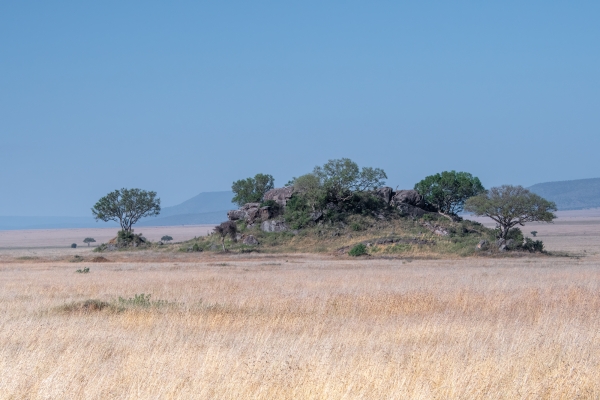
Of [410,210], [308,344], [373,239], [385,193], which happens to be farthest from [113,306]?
[385,193]

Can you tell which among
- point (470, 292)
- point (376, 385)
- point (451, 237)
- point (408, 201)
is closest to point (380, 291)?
point (470, 292)

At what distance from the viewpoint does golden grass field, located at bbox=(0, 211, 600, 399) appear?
9.77 meters

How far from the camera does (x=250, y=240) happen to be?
2773 inches

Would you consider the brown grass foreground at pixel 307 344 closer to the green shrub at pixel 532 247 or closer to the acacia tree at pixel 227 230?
the green shrub at pixel 532 247

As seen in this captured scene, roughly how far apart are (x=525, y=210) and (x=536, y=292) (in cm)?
4137

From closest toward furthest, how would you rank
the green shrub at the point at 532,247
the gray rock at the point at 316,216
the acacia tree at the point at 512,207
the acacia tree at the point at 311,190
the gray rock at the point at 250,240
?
the green shrub at the point at 532,247 → the acacia tree at the point at 512,207 → the gray rock at the point at 250,240 → the gray rock at the point at 316,216 → the acacia tree at the point at 311,190

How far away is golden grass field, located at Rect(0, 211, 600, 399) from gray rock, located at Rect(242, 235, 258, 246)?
44984 mm

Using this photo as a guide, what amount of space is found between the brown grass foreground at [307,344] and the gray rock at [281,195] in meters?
54.5

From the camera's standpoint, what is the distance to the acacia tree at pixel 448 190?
86625mm

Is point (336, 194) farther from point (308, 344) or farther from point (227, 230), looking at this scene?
point (308, 344)

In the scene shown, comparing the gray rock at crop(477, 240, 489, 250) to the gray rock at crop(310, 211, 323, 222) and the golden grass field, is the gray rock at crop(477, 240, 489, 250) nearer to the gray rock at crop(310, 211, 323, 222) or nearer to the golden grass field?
the gray rock at crop(310, 211, 323, 222)

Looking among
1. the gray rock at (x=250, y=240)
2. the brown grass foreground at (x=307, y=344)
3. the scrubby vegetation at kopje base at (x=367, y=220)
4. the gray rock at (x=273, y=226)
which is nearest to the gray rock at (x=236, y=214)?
the scrubby vegetation at kopje base at (x=367, y=220)

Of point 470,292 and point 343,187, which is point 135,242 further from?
point 470,292

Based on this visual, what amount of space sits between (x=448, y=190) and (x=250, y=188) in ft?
96.3
